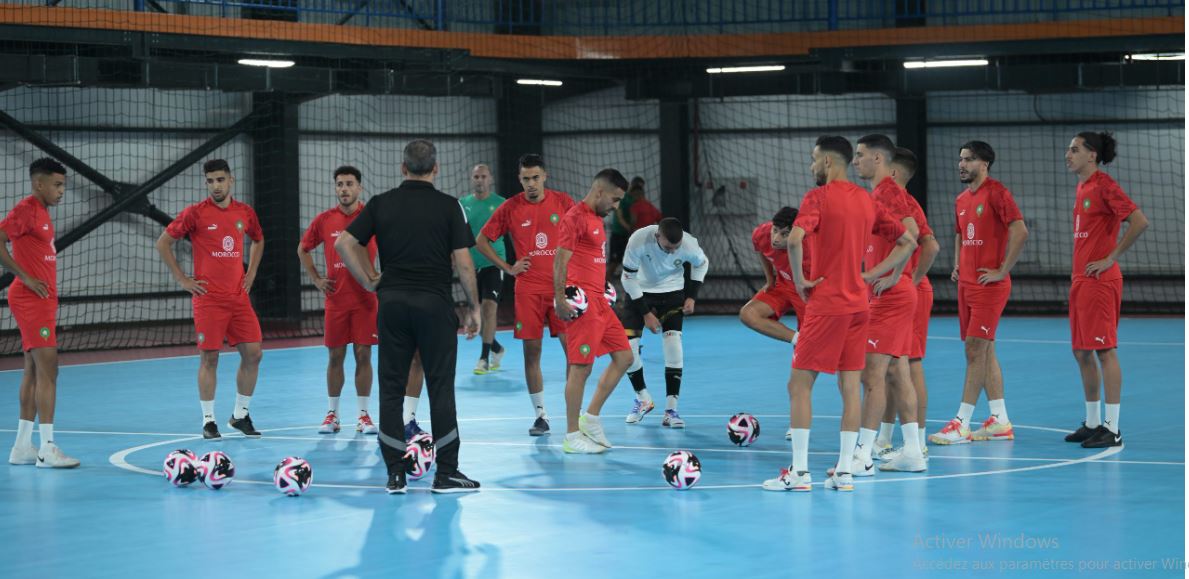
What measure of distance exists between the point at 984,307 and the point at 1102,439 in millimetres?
1221

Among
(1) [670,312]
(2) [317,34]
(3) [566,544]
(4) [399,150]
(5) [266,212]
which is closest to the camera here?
(3) [566,544]

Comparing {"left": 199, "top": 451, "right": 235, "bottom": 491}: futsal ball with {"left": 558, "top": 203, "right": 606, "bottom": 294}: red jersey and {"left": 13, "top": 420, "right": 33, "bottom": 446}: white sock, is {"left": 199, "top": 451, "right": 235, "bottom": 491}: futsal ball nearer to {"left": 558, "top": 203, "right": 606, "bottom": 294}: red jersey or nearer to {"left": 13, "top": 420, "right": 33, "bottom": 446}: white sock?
{"left": 13, "top": 420, "right": 33, "bottom": 446}: white sock

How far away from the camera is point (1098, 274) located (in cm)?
966

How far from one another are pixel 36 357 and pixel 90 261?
36.7 feet

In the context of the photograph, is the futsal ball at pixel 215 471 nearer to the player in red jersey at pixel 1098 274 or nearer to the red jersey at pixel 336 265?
the red jersey at pixel 336 265

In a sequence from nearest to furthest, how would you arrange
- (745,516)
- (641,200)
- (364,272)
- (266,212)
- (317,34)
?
(745,516)
(364,272)
(317,34)
(641,200)
(266,212)

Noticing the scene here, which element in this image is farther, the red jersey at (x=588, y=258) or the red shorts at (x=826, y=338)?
the red jersey at (x=588, y=258)

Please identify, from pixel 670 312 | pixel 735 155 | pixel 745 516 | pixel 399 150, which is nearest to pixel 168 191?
pixel 399 150

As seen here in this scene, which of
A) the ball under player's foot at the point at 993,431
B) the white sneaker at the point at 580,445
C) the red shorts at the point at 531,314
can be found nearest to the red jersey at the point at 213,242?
the red shorts at the point at 531,314

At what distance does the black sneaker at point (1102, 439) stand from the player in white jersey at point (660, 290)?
306 cm

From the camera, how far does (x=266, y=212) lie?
68.3 ft

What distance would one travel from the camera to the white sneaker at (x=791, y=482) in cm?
787

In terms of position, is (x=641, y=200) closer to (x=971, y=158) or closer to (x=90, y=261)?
(x=90, y=261)

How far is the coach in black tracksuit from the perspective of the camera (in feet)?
25.5
